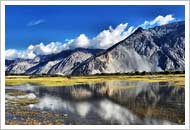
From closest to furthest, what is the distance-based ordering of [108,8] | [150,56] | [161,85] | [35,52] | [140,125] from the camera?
1. [140,125]
2. [108,8]
3. [35,52]
4. [161,85]
5. [150,56]

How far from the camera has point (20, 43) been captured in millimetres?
9328

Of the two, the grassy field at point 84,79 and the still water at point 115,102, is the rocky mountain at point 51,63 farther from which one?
the still water at point 115,102

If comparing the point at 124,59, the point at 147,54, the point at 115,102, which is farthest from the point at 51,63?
the point at 147,54

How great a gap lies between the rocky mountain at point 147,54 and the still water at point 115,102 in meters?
0.53

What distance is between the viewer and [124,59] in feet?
38.8

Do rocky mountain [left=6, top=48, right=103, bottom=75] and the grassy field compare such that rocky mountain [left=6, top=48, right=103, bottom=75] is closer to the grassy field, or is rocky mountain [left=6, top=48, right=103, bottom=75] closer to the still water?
the grassy field

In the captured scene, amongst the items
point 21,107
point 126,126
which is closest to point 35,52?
point 21,107

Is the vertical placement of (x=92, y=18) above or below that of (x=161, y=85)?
above

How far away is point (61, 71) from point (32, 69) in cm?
78

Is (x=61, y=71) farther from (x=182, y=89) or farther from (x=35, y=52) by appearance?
(x=182, y=89)

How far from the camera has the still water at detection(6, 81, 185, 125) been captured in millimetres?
8547

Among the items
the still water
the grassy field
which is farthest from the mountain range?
the still water

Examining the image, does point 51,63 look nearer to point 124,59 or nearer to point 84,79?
point 84,79

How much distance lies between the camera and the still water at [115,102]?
855cm
